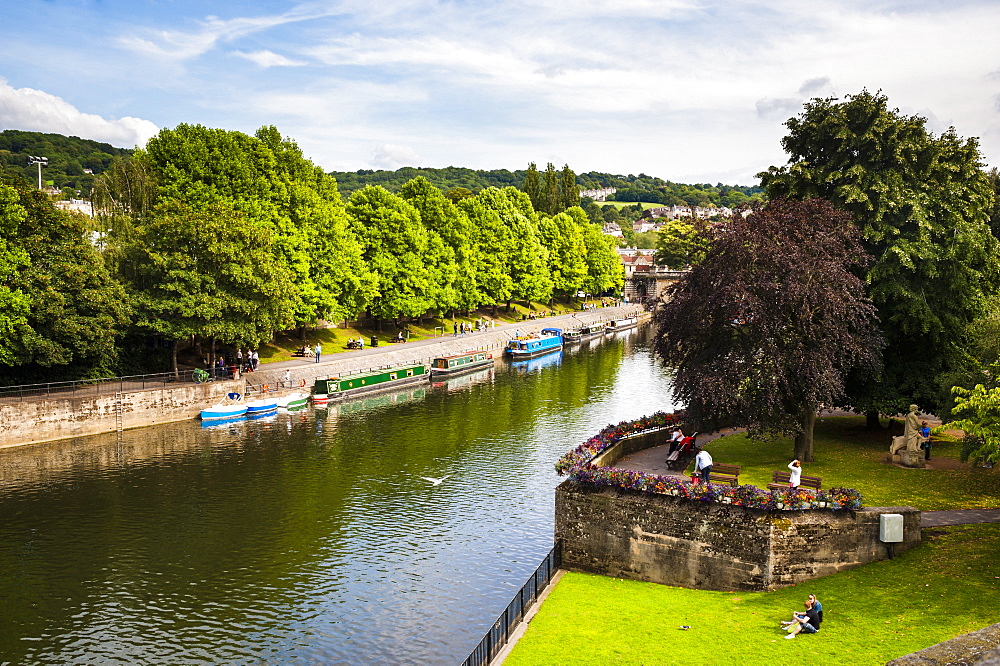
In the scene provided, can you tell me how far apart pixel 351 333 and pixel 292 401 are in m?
23.5

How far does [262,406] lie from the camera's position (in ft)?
178

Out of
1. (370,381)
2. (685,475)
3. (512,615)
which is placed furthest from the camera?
(370,381)

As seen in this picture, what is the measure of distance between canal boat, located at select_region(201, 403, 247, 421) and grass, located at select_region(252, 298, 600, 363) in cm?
1124

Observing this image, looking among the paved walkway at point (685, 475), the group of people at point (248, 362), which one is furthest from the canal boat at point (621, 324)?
the paved walkway at point (685, 475)

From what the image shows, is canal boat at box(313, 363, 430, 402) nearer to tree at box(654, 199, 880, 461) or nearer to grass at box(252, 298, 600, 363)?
grass at box(252, 298, 600, 363)

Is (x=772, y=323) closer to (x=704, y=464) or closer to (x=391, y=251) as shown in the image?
(x=704, y=464)

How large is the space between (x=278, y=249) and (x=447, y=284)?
28.4 m

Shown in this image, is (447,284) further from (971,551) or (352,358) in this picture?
(971,551)

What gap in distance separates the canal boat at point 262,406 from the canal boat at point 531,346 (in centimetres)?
3623

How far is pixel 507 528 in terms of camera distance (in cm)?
3197

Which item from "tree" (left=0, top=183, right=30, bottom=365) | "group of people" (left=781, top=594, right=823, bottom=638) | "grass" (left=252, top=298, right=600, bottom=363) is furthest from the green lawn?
"grass" (left=252, top=298, right=600, bottom=363)

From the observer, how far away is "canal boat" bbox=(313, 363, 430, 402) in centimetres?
5966

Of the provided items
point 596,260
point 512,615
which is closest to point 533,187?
point 596,260

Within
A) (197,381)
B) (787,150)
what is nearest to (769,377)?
(787,150)
